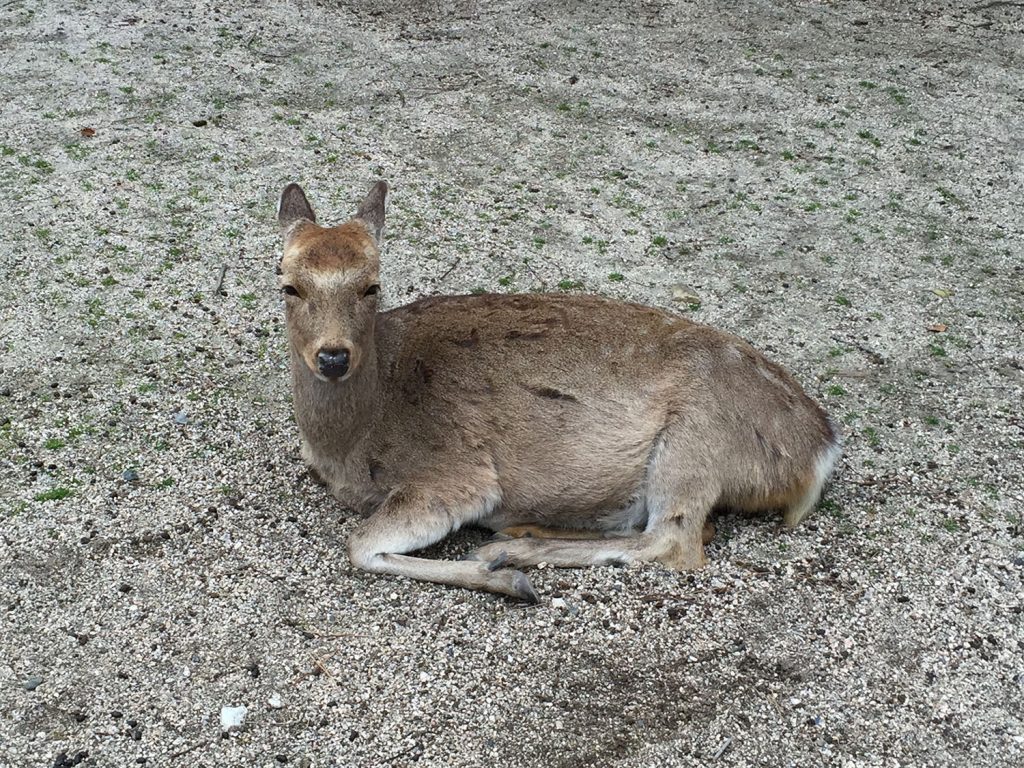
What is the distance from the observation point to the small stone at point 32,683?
4.03 metres

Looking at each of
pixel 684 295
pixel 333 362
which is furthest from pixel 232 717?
pixel 684 295

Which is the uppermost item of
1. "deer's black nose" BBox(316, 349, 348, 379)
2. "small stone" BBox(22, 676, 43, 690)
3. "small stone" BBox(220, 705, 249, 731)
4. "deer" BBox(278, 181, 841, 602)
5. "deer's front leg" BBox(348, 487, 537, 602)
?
"deer's black nose" BBox(316, 349, 348, 379)

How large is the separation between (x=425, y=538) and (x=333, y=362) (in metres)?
0.96

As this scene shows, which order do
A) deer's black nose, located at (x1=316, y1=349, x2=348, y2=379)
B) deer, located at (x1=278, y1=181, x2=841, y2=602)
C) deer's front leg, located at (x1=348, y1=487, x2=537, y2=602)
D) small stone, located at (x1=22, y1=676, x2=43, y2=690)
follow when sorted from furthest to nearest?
deer, located at (x1=278, y1=181, x2=841, y2=602) → deer's front leg, located at (x1=348, y1=487, x2=537, y2=602) → deer's black nose, located at (x1=316, y1=349, x2=348, y2=379) → small stone, located at (x1=22, y1=676, x2=43, y2=690)

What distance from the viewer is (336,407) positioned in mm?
4992

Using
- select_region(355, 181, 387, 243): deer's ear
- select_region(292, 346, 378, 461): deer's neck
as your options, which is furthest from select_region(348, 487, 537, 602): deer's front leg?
select_region(355, 181, 387, 243): deer's ear

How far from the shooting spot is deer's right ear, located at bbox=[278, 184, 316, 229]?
5.26 meters

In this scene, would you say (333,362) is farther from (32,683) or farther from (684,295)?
(684,295)

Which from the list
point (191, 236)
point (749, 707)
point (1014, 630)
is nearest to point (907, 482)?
point (1014, 630)

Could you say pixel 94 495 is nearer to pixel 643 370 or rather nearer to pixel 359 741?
pixel 359 741

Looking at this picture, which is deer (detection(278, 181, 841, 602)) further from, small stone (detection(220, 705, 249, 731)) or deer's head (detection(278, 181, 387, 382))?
small stone (detection(220, 705, 249, 731))

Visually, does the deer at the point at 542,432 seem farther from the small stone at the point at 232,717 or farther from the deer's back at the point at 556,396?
the small stone at the point at 232,717

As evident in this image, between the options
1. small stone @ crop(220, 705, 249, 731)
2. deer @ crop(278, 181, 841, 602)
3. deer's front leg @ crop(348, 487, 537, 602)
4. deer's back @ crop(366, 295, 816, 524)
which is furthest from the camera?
deer's back @ crop(366, 295, 816, 524)

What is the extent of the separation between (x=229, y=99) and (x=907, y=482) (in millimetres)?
6533
